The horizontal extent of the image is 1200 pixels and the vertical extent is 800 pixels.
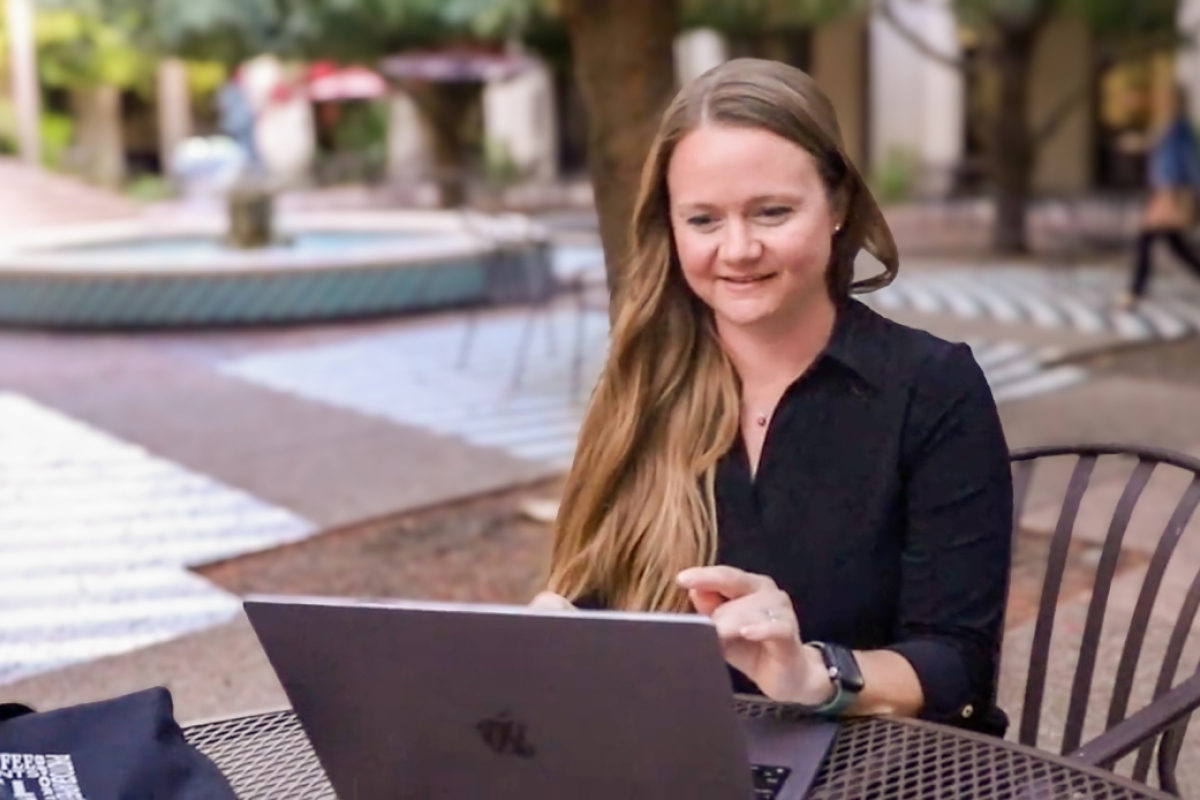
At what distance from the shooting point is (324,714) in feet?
4.83

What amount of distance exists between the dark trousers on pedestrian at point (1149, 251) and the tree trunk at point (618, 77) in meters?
7.28

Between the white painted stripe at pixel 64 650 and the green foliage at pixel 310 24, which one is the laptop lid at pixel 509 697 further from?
the green foliage at pixel 310 24

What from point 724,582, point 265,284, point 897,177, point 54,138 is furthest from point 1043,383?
point 54,138

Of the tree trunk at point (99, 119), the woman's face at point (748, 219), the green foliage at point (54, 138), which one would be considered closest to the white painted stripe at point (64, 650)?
the woman's face at point (748, 219)

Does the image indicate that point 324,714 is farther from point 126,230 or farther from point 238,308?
point 126,230

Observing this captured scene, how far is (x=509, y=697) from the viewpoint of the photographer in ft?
4.47

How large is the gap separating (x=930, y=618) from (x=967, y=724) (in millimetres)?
177

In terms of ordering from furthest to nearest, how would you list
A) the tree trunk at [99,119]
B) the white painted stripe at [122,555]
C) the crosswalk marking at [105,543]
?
the tree trunk at [99,119]
the white painted stripe at [122,555]
the crosswalk marking at [105,543]

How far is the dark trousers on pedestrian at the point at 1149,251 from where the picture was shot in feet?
37.1

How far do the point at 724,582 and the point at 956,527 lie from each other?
1.38 feet

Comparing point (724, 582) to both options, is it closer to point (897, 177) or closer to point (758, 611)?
point (758, 611)

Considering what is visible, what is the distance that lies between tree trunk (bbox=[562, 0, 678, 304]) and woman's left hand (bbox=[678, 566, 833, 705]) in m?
3.39

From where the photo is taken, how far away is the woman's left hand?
5.23ft

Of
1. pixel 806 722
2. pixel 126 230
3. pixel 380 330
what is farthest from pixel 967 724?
pixel 126 230
